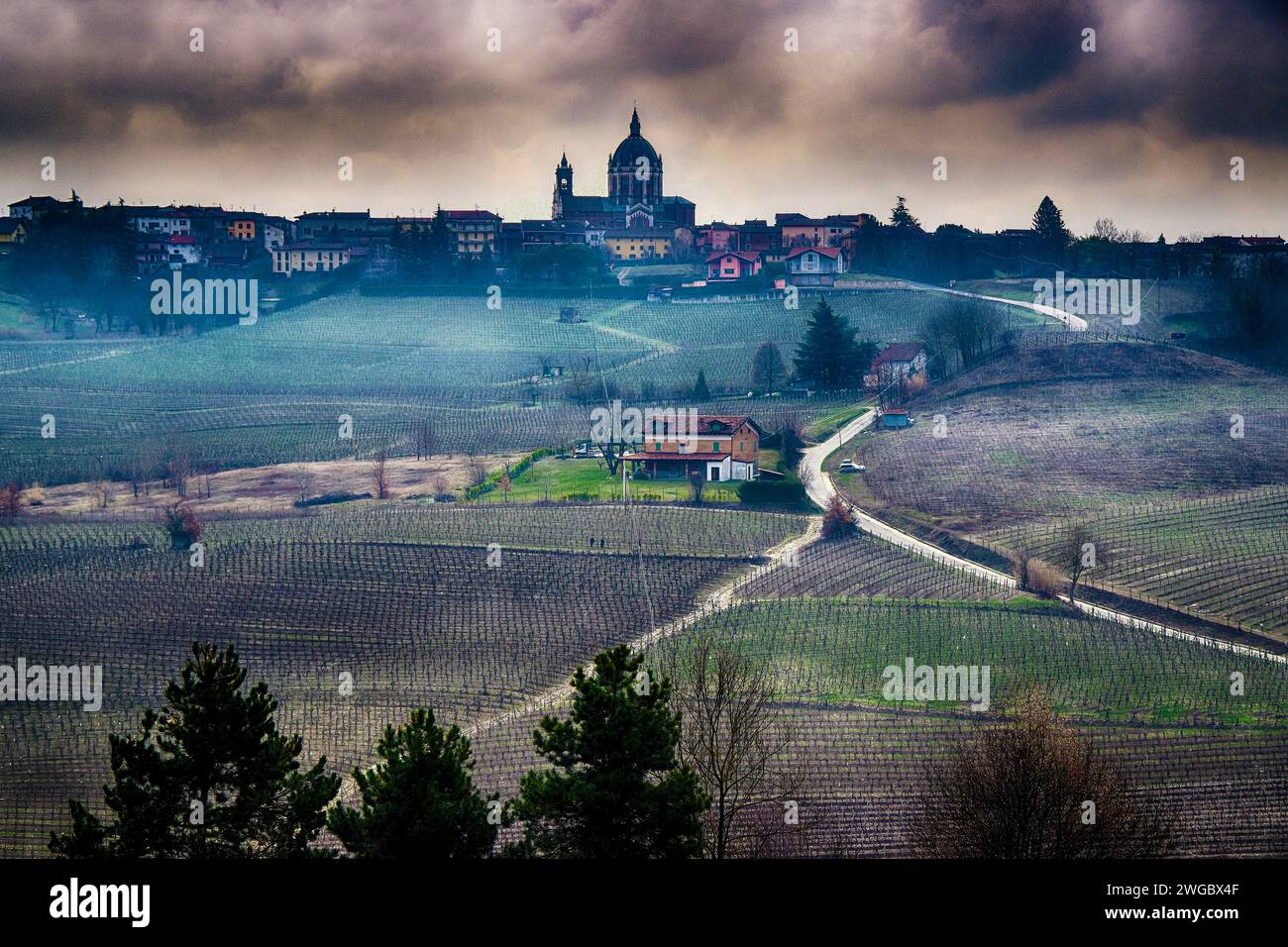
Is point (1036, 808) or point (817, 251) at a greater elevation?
point (817, 251)

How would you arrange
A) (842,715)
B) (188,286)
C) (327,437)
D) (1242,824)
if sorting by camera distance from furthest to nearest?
(188,286) < (327,437) < (842,715) < (1242,824)

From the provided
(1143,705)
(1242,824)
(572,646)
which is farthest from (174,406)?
(1242,824)

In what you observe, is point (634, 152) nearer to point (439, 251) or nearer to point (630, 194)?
point (630, 194)

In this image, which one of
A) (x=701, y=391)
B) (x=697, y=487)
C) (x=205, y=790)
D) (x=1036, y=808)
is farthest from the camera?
(x=701, y=391)

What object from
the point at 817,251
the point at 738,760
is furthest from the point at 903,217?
the point at 738,760

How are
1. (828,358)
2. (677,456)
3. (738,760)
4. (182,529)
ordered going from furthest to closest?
(828,358)
(677,456)
(182,529)
(738,760)
